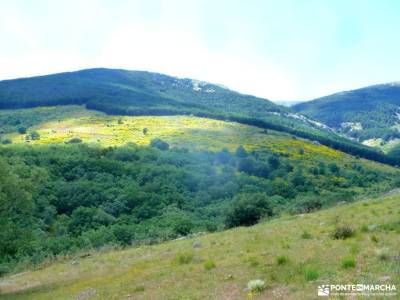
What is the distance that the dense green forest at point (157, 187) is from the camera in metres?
62.9

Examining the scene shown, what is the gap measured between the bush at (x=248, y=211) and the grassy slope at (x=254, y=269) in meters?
17.9

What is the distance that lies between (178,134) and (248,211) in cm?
11270

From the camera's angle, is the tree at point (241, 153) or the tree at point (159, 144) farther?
the tree at point (159, 144)

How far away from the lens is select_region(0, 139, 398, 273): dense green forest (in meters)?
62.9

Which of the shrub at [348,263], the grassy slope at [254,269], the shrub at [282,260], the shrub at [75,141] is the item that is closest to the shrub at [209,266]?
the grassy slope at [254,269]

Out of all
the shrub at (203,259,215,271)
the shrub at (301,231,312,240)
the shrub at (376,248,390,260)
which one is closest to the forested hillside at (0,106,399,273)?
the shrub at (203,259,215,271)

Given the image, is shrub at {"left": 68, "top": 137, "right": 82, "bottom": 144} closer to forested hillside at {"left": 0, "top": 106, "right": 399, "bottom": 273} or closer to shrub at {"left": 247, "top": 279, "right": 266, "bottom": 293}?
forested hillside at {"left": 0, "top": 106, "right": 399, "bottom": 273}

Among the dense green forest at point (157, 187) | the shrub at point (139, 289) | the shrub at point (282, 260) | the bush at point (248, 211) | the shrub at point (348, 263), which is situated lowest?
the dense green forest at point (157, 187)

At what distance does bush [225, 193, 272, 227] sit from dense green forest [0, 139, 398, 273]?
4.3 inches

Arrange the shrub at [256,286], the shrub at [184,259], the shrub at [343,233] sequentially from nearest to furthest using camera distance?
the shrub at [256,286], the shrub at [343,233], the shrub at [184,259]

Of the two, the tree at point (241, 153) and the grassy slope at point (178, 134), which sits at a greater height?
the grassy slope at point (178, 134)

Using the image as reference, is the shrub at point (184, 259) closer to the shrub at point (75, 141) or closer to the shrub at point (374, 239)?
the shrub at point (374, 239)

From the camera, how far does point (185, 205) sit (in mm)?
94188

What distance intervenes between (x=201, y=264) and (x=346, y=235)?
648 centimetres
